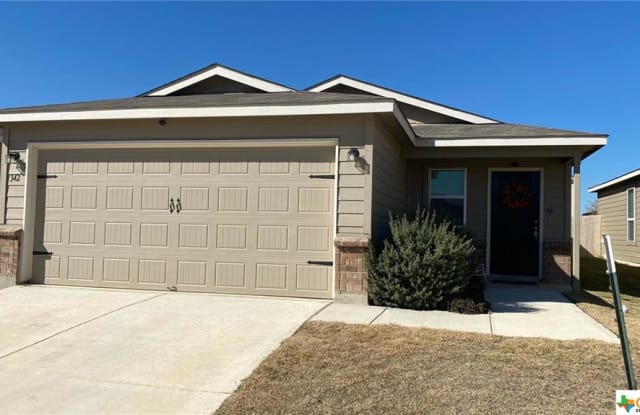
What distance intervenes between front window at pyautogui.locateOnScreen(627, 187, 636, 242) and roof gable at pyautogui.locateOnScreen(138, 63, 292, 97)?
1272 cm

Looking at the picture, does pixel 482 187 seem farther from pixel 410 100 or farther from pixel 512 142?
pixel 410 100

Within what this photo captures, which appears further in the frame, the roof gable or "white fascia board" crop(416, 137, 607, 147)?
the roof gable

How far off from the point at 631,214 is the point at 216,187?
1508 centimetres

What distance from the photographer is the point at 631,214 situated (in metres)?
16.1

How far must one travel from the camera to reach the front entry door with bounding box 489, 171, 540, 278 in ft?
32.0

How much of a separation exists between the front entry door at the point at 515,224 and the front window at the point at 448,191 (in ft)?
2.07

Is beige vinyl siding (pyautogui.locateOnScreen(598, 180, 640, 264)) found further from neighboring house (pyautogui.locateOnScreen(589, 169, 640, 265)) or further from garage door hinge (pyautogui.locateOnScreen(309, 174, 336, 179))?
garage door hinge (pyautogui.locateOnScreen(309, 174, 336, 179))

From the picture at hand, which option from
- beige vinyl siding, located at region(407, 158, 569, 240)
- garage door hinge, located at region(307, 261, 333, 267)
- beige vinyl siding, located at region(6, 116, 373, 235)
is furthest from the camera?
beige vinyl siding, located at region(407, 158, 569, 240)

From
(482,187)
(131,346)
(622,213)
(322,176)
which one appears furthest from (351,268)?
(622,213)

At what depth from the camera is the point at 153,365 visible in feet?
14.2

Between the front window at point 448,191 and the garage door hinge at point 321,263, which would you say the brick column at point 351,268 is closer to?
the garage door hinge at point 321,263

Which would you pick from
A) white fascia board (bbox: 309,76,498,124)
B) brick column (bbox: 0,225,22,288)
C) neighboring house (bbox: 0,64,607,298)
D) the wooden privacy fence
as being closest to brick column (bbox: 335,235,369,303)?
neighboring house (bbox: 0,64,607,298)

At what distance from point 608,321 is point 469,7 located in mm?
6730

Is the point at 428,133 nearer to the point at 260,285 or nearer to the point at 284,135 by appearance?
the point at 284,135
